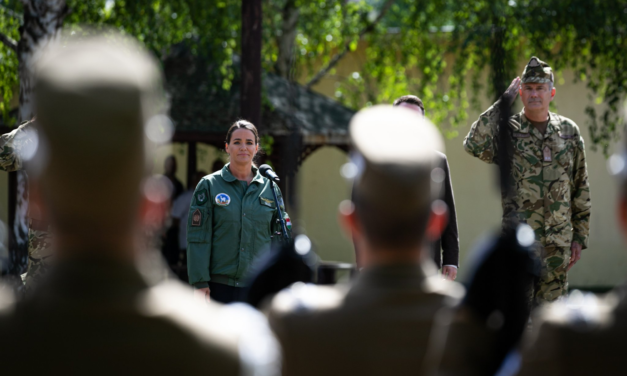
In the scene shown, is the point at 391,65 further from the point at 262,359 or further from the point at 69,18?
the point at 262,359

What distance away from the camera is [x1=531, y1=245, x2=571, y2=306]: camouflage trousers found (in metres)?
5.04

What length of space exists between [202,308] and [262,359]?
4.4 inches

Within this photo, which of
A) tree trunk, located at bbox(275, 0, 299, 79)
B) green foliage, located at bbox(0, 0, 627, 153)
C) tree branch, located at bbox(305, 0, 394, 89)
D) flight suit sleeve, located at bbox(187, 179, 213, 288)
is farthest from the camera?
tree branch, located at bbox(305, 0, 394, 89)

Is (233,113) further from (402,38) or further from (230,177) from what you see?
(230,177)

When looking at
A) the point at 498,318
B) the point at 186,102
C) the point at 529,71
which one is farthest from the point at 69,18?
the point at 498,318

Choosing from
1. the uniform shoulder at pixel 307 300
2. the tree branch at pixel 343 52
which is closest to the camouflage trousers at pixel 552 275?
the uniform shoulder at pixel 307 300

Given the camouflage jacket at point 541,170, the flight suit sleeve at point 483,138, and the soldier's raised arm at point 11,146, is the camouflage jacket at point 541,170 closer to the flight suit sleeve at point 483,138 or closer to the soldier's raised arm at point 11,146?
the flight suit sleeve at point 483,138

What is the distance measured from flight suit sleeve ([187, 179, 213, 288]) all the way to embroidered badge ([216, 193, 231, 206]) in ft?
0.21

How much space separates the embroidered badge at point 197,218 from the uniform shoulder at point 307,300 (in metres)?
3.40

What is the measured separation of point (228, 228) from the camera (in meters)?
4.86

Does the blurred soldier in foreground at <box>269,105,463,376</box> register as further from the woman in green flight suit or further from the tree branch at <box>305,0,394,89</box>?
the tree branch at <box>305,0,394,89</box>

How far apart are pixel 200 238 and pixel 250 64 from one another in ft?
9.33

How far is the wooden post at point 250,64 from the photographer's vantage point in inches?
285

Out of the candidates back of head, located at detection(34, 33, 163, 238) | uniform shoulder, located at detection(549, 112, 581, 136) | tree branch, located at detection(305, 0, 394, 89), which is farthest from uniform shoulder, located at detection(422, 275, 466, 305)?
tree branch, located at detection(305, 0, 394, 89)
